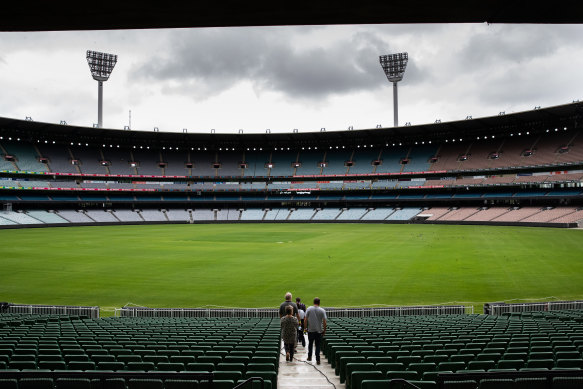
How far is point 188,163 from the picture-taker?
328ft

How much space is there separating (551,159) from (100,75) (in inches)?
3671

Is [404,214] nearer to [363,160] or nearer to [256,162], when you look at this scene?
[363,160]

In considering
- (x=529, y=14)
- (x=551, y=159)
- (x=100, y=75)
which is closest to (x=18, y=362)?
(x=529, y=14)

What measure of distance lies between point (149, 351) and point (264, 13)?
6.39m

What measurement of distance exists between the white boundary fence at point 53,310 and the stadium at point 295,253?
106mm

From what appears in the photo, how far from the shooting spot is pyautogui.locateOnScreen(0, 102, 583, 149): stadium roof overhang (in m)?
73.8

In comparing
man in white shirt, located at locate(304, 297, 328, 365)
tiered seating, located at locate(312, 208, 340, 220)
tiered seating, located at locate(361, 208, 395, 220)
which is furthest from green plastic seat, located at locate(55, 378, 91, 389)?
tiered seating, located at locate(312, 208, 340, 220)

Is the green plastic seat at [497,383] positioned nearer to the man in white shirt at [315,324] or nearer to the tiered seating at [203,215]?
the man in white shirt at [315,324]

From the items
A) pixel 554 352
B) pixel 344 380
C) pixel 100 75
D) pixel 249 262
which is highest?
pixel 100 75

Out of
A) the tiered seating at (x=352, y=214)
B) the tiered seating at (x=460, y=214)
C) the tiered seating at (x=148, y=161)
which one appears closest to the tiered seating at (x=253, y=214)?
the tiered seating at (x=352, y=214)

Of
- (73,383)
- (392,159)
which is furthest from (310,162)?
(73,383)

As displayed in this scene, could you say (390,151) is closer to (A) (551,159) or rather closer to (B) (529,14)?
(A) (551,159)

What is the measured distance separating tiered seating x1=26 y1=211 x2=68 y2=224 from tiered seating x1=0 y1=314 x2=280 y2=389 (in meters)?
71.5

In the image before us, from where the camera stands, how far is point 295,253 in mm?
36219
